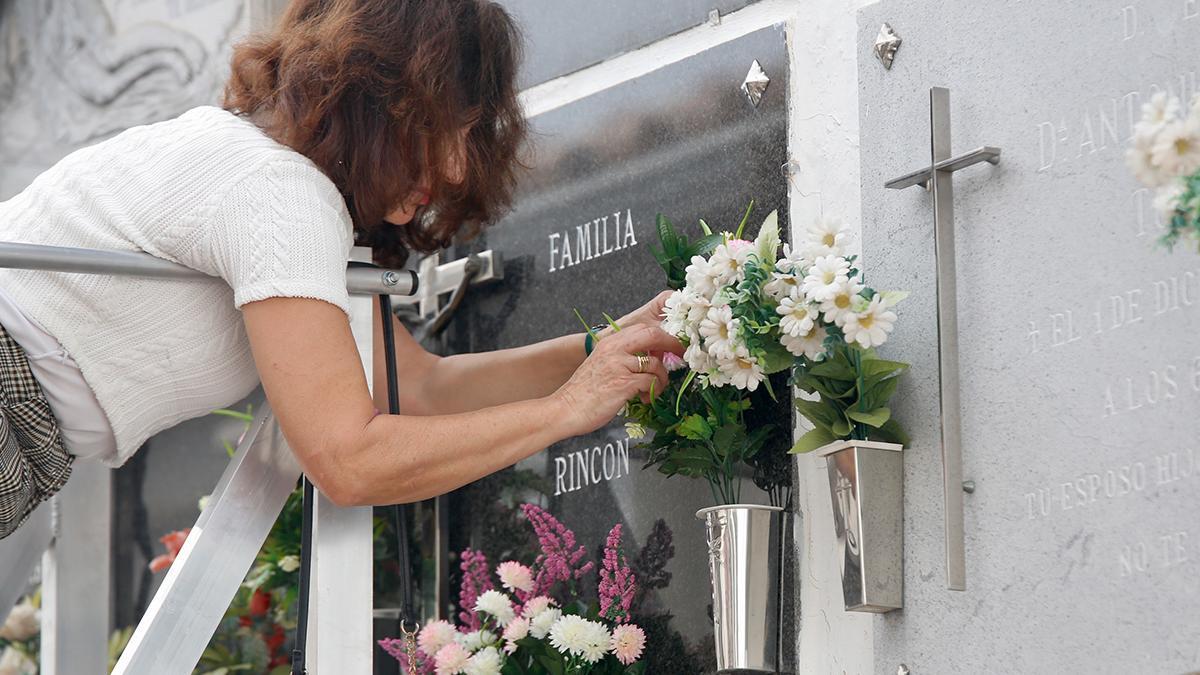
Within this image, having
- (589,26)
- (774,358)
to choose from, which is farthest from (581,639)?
(589,26)

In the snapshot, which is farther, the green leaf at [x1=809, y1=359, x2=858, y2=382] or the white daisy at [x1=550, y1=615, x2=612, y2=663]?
the white daisy at [x1=550, y1=615, x2=612, y2=663]

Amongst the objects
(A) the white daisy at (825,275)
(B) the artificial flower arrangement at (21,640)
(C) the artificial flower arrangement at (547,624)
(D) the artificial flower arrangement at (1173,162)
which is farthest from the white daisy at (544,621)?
(B) the artificial flower arrangement at (21,640)

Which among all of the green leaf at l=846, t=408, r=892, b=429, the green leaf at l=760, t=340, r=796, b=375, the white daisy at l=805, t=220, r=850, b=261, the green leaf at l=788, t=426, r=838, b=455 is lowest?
the green leaf at l=788, t=426, r=838, b=455

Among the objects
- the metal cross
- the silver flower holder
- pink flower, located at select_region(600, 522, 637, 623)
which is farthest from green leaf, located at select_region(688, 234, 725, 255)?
pink flower, located at select_region(600, 522, 637, 623)

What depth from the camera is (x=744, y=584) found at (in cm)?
242

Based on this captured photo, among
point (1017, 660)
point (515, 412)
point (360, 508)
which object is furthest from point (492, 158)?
point (1017, 660)

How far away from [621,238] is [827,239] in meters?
0.83

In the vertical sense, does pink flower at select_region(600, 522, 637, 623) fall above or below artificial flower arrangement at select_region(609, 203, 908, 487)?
below

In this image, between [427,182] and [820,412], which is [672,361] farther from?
[427,182]

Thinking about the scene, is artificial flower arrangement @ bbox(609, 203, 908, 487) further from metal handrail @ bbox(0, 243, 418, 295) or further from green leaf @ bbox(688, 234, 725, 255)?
metal handrail @ bbox(0, 243, 418, 295)

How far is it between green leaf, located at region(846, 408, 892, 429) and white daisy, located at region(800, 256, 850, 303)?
0.18 m

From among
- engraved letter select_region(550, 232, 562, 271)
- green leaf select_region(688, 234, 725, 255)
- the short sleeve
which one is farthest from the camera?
engraved letter select_region(550, 232, 562, 271)

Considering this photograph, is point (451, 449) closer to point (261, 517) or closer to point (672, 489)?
point (261, 517)

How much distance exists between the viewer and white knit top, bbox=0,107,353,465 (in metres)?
2.16
